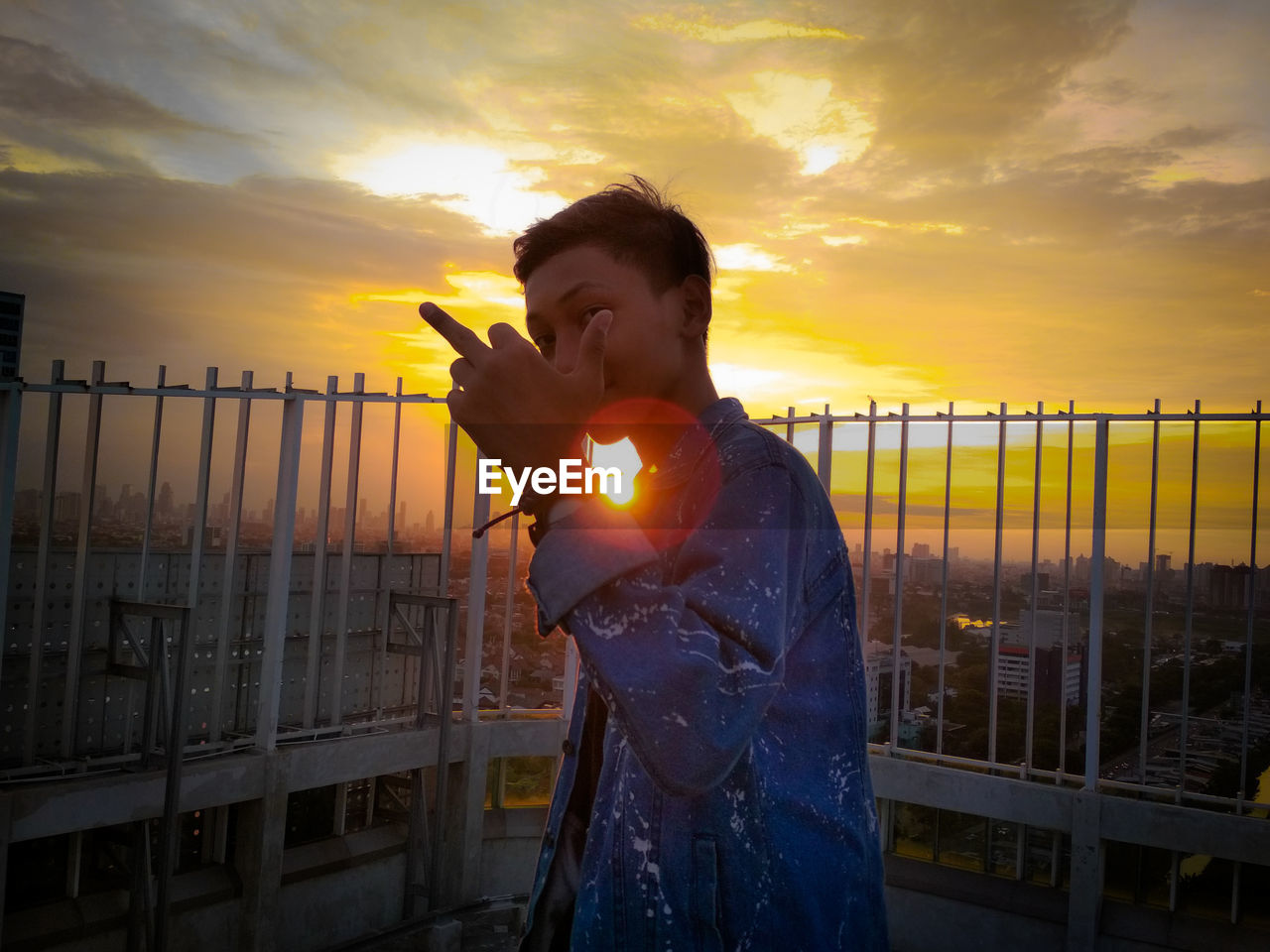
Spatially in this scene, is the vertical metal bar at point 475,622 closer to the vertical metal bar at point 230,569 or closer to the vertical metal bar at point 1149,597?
the vertical metal bar at point 230,569

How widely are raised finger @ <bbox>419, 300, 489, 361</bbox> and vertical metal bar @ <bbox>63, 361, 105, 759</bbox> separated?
5.08m

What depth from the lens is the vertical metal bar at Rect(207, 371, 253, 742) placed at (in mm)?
5578

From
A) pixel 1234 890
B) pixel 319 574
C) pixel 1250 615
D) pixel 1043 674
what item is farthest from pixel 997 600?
pixel 319 574

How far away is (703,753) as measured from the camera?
0.82m

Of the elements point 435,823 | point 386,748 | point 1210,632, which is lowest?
point 435,823

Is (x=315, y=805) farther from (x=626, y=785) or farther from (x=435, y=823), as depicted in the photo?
(x=626, y=785)

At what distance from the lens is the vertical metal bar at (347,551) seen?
6.17 m

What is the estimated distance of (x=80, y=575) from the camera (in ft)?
16.6

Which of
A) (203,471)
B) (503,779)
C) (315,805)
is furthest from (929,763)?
(203,471)

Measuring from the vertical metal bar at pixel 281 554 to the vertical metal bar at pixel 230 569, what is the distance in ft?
0.76

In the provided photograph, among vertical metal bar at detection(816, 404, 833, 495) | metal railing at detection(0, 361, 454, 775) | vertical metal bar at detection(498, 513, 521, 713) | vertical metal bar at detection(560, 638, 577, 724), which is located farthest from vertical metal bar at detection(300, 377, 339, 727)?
vertical metal bar at detection(816, 404, 833, 495)

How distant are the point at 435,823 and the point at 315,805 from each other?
0.84 m

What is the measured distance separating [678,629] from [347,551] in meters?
5.76

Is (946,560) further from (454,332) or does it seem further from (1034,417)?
(454,332)
